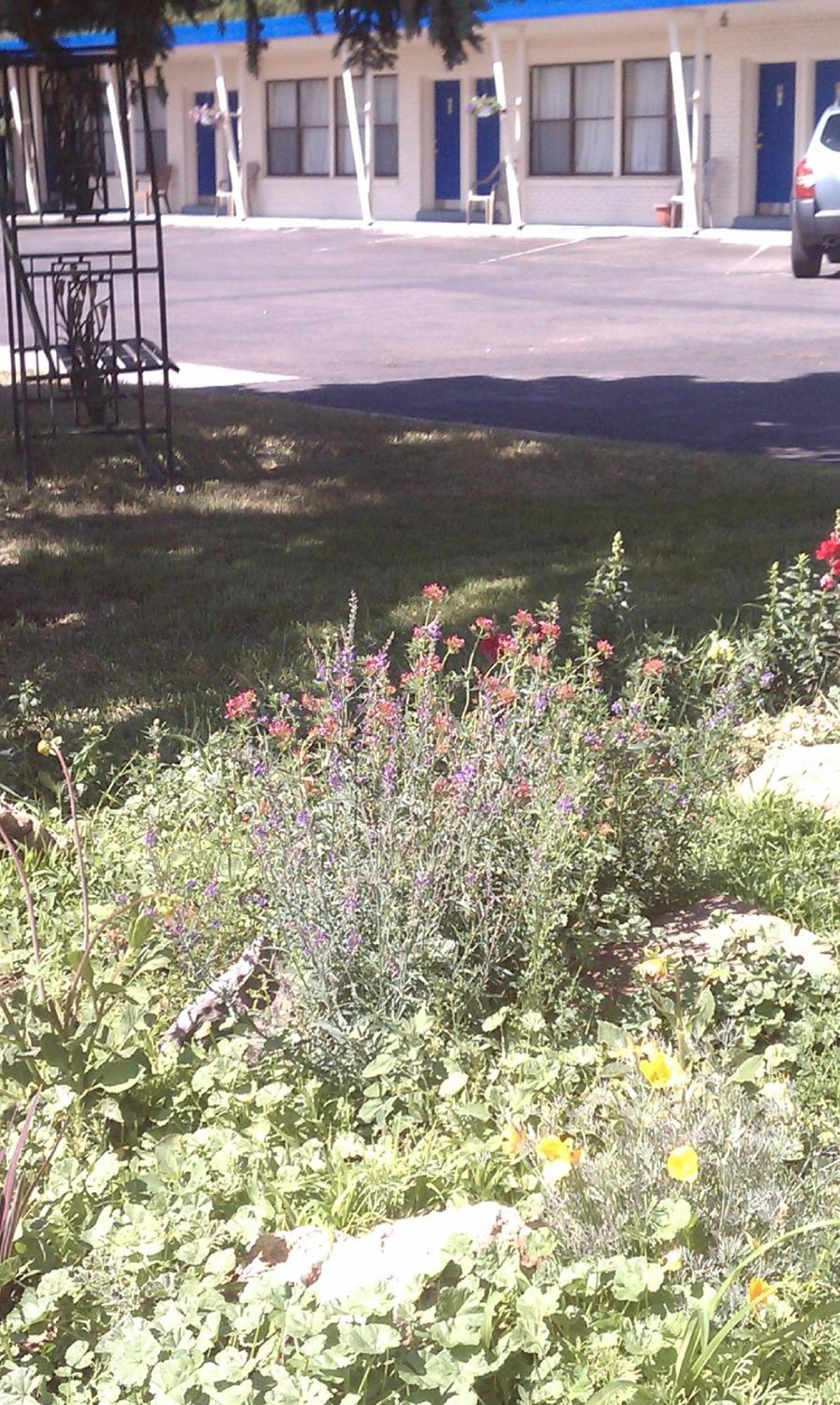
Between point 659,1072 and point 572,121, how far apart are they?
33.6 m

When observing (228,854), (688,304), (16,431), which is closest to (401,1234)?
(228,854)

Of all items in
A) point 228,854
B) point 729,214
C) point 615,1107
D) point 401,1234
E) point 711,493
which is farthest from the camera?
point 729,214

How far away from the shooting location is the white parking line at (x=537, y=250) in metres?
26.9

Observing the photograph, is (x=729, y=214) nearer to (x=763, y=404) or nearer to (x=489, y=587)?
(x=763, y=404)

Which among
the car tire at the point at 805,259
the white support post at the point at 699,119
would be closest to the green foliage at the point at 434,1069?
the car tire at the point at 805,259

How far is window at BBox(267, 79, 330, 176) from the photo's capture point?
38.8 m

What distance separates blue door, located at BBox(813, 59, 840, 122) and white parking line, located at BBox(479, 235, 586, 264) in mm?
4418

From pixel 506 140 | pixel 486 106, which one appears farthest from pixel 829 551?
pixel 486 106

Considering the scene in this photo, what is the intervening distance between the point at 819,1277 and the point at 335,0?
28.9 ft

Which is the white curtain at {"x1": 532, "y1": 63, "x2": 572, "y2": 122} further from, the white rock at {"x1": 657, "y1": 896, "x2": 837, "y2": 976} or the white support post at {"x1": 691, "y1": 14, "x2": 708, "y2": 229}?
the white rock at {"x1": 657, "y1": 896, "x2": 837, "y2": 976}

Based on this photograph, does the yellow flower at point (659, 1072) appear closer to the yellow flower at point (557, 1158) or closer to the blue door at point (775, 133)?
the yellow flower at point (557, 1158)

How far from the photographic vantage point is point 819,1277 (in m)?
2.72

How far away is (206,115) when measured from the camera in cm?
3994

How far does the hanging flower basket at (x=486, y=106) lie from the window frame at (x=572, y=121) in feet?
2.54
